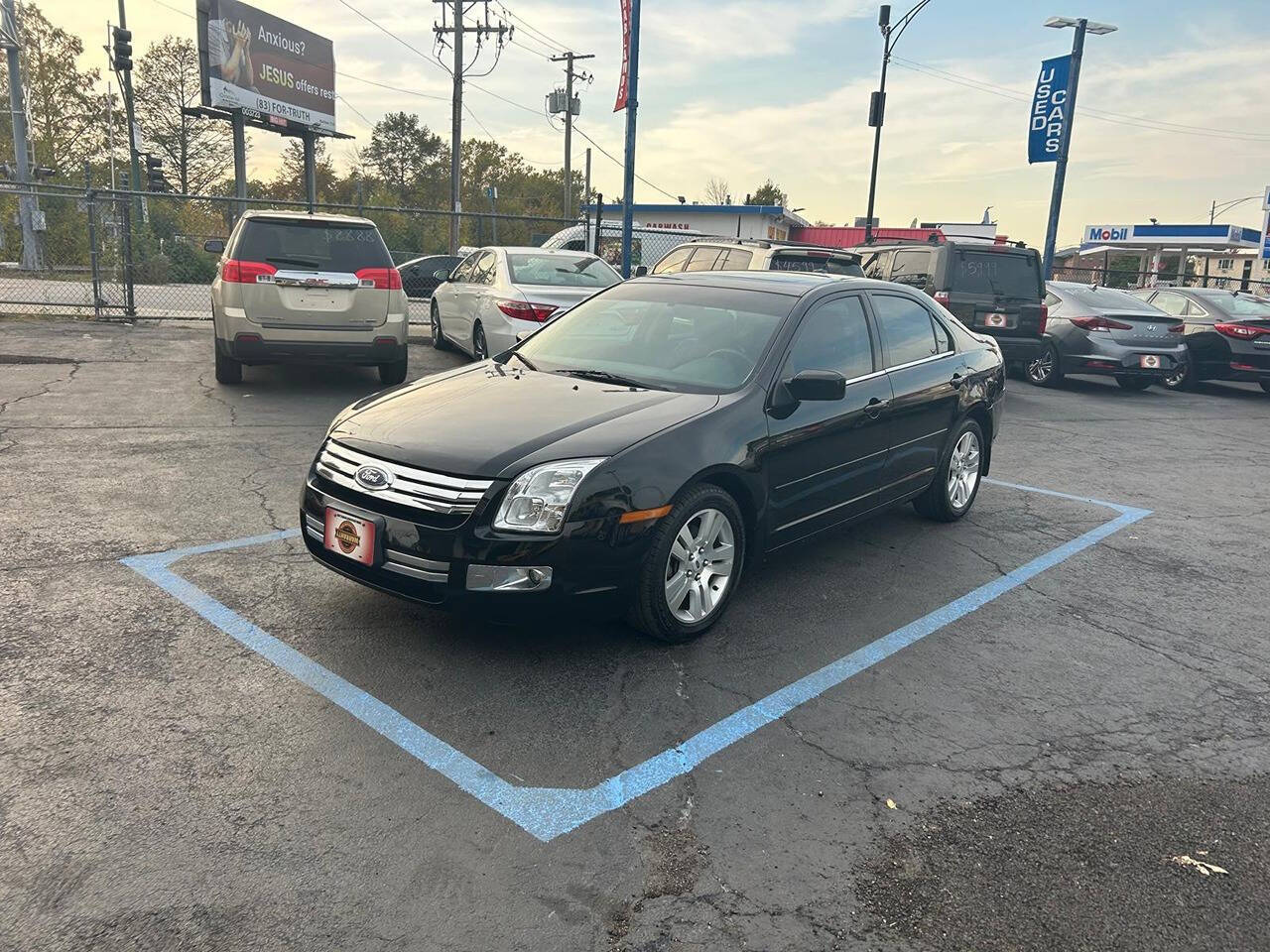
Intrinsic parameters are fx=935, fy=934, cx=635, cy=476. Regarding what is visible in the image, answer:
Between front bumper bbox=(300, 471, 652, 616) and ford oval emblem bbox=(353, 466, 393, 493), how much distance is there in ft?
0.19

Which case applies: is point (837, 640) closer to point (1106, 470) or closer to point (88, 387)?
point (1106, 470)

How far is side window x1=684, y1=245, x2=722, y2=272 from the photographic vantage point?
36.5ft

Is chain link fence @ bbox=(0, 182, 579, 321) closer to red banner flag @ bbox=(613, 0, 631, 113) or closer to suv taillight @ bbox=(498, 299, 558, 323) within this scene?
red banner flag @ bbox=(613, 0, 631, 113)

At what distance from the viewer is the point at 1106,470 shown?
325 inches

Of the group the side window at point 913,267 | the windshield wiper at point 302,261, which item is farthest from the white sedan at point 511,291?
the side window at point 913,267

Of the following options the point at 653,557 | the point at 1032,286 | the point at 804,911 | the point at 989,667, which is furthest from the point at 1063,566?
the point at 1032,286

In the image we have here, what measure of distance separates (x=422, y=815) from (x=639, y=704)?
1.00 meters

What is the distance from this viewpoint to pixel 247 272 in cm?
863

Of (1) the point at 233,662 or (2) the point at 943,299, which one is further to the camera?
(2) the point at 943,299

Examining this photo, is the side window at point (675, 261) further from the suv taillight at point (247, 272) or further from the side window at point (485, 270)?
the suv taillight at point (247, 272)

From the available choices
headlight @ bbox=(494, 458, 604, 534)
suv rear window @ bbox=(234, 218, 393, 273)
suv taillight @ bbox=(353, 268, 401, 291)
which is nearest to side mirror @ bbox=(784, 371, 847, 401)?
headlight @ bbox=(494, 458, 604, 534)

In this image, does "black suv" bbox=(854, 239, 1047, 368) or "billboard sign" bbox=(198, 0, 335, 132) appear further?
"billboard sign" bbox=(198, 0, 335, 132)

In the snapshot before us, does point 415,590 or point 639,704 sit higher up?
point 415,590

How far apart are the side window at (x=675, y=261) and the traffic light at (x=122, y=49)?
17935 mm
